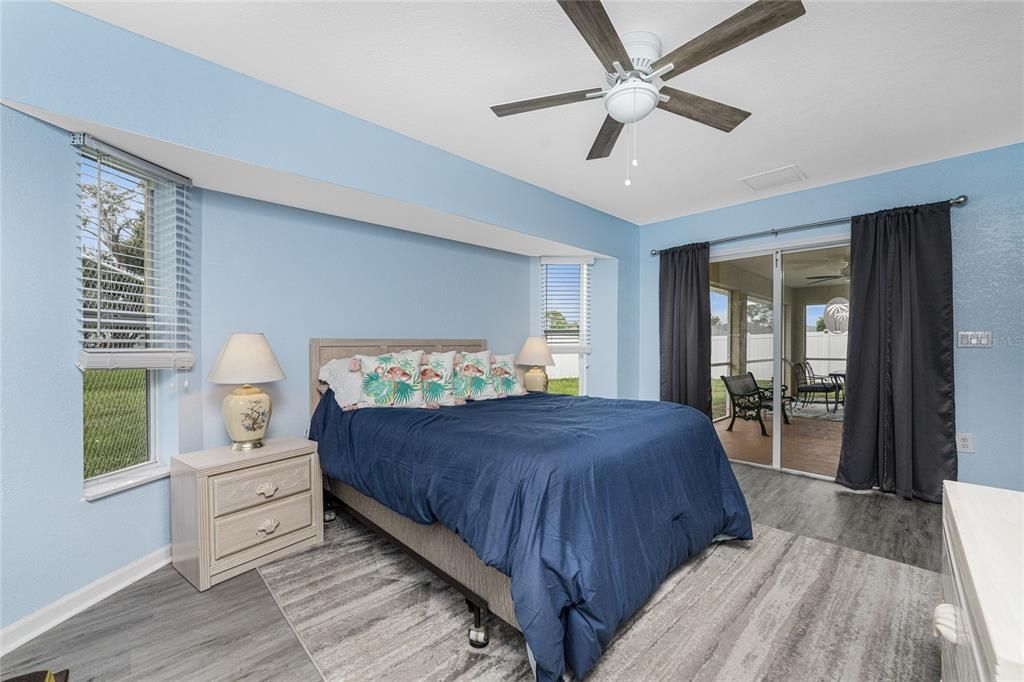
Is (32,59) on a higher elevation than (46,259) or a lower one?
higher

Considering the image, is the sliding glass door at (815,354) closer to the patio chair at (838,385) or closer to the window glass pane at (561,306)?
the patio chair at (838,385)

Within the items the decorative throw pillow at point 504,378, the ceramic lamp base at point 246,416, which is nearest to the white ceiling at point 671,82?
the decorative throw pillow at point 504,378

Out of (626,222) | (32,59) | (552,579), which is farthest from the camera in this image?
(626,222)

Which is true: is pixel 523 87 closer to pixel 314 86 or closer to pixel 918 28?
pixel 314 86

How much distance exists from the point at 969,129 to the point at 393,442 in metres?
4.11

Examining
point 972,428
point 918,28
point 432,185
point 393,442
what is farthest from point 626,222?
point 393,442

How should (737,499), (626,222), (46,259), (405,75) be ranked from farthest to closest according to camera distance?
(626,222), (737,499), (405,75), (46,259)

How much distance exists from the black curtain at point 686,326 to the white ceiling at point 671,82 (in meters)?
1.32

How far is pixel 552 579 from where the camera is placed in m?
1.52

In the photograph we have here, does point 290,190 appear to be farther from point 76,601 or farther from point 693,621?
point 693,621

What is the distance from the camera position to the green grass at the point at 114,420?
2.12 m

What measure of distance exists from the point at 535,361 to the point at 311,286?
211cm

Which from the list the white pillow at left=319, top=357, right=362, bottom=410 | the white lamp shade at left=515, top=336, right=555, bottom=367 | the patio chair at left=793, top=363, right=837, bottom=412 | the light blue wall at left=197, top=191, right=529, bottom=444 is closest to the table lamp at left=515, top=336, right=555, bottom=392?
the white lamp shade at left=515, top=336, right=555, bottom=367

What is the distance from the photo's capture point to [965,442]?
3.14 metres
